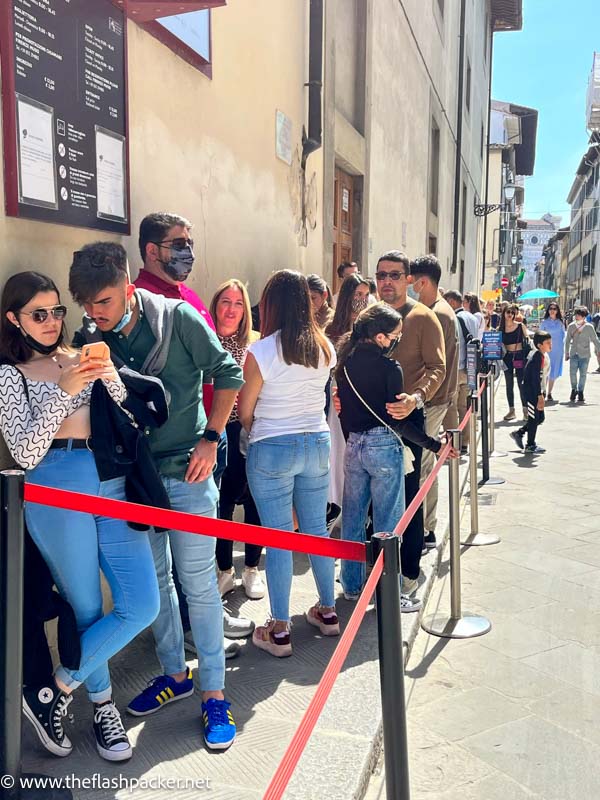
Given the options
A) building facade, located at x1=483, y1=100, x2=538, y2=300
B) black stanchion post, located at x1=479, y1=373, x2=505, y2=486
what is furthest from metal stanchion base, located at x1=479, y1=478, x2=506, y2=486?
building facade, located at x1=483, y1=100, x2=538, y2=300

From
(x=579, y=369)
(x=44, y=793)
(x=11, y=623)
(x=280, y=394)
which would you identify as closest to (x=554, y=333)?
(x=579, y=369)

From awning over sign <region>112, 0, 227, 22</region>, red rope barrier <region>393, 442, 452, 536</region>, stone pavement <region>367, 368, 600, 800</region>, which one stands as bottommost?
stone pavement <region>367, 368, 600, 800</region>

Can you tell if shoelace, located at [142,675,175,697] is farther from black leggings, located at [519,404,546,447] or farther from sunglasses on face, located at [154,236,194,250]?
black leggings, located at [519,404,546,447]

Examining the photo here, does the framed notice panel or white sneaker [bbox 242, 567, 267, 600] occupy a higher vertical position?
the framed notice panel

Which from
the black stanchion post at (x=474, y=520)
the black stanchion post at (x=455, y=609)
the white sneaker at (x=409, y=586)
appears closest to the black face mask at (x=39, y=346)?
the black stanchion post at (x=455, y=609)

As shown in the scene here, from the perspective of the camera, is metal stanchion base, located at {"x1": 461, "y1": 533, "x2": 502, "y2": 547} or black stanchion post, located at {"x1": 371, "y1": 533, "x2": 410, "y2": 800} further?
metal stanchion base, located at {"x1": 461, "y1": 533, "x2": 502, "y2": 547}

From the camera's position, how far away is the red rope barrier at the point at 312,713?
1520mm

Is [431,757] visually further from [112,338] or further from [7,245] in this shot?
[7,245]

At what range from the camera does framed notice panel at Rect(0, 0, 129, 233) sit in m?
2.70

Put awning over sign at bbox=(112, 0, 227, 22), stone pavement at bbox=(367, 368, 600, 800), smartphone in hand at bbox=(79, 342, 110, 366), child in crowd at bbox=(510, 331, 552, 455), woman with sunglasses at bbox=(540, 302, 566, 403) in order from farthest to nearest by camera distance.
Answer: woman with sunglasses at bbox=(540, 302, 566, 403) → child in crowd at bbox=(510, 331, 552, 455) → awning over sign at bbox=(112, 0, 227, 22) → stone pavement at bbox=(367, 368, 600, 800) → smartphone in hand at bbox=(79, 342, 110, 366)

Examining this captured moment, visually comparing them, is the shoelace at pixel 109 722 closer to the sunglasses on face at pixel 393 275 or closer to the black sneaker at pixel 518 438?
the sunglasses on face at pixel 393 275

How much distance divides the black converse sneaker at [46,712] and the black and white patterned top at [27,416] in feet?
2.63

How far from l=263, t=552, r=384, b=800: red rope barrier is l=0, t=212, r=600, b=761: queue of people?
3.20ft

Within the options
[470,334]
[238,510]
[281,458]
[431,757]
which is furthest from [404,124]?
[431,757]
